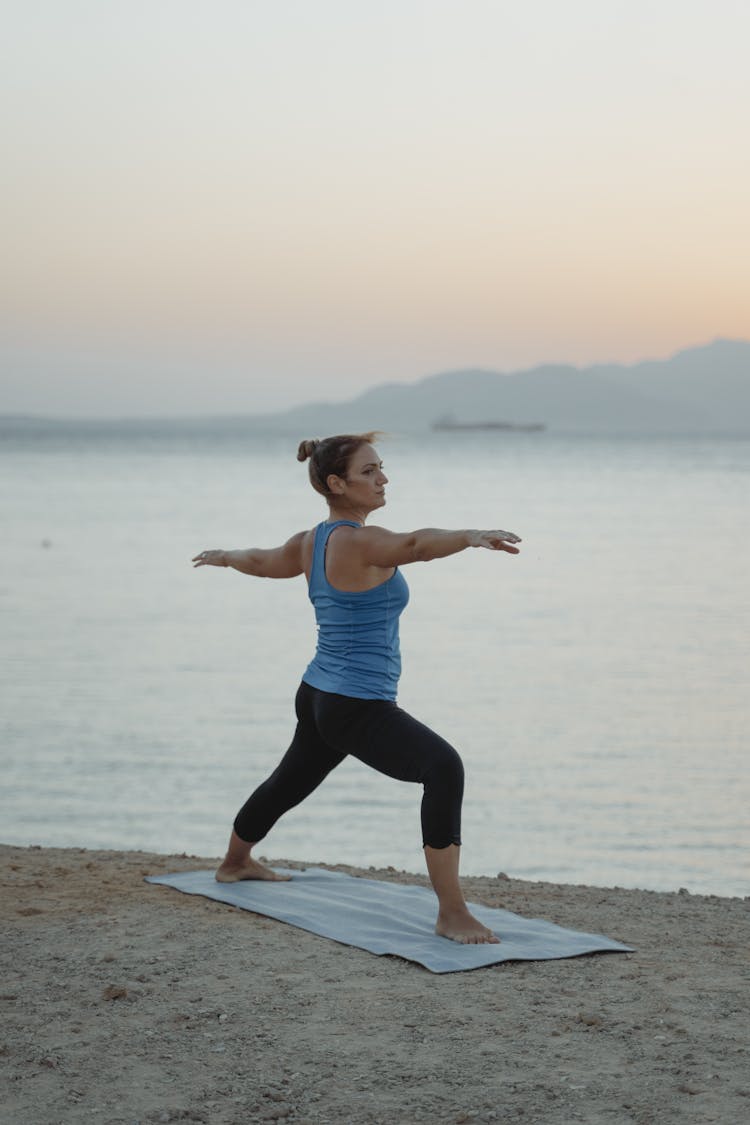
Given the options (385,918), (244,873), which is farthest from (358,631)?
(244,873)

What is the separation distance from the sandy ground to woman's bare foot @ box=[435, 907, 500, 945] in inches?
10.1

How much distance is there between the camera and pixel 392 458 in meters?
124

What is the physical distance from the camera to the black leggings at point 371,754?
216 inches

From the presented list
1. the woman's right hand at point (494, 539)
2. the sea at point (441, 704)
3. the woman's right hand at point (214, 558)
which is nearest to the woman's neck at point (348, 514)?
the woman's right hand at point (214, 558)

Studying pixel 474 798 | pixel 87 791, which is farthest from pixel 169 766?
pixel 474 798

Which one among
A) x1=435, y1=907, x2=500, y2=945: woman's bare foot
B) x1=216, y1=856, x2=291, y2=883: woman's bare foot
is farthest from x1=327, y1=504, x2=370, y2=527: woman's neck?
x1=216, y1=856, x2=291, y2=883: woman's bare foot

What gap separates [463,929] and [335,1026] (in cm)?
109

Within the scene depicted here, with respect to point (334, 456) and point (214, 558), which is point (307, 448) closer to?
point (334, 456)

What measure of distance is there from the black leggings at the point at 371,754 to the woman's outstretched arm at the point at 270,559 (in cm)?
50

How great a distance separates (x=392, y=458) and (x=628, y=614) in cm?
10166

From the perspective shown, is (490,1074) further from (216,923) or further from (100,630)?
(100,630)

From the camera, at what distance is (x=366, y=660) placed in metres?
5.71

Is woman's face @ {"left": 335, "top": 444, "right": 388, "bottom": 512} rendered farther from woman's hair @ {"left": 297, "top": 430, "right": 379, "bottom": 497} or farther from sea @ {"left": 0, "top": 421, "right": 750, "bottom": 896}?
sea @ {"left": 0, "top": 421, "right": 750, "bottom": 896}

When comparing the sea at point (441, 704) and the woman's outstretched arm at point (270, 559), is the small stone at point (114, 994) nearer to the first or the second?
the woman's outstretched arm at point (270, 559)
